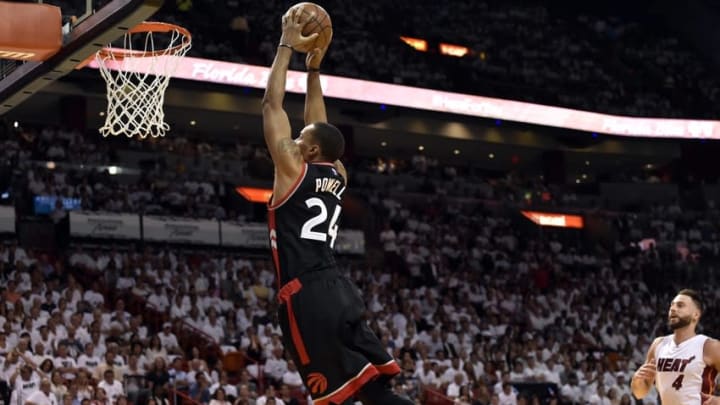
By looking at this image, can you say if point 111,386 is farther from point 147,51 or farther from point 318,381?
point 318,381

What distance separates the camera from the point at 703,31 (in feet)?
126

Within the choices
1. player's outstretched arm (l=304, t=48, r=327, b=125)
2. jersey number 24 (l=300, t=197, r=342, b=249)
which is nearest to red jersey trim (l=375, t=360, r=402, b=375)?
jersey number 24 (l=300, t=197, r=342, b=249)

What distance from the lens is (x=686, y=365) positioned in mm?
7988

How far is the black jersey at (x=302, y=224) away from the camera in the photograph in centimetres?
544

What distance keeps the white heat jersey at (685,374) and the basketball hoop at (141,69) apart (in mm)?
4578

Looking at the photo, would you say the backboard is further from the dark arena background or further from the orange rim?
the orange rim

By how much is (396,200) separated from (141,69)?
53.2ft

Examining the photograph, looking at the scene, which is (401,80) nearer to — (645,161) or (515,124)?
(515,124)

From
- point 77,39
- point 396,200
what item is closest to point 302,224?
point 77,39

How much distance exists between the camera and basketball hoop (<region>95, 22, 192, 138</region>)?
9828 mm

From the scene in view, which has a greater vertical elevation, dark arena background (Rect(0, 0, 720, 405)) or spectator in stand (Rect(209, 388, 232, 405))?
dark arena background (Rect(0, 0, 720, 405))

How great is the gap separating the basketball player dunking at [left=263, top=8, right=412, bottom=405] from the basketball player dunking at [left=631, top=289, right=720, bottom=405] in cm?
323

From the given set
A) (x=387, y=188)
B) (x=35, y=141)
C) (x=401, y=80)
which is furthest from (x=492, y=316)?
(x=35, y=141)

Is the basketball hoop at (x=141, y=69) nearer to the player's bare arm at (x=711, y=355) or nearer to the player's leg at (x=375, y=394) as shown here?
the player's bare arm at (x=711, y=355)
